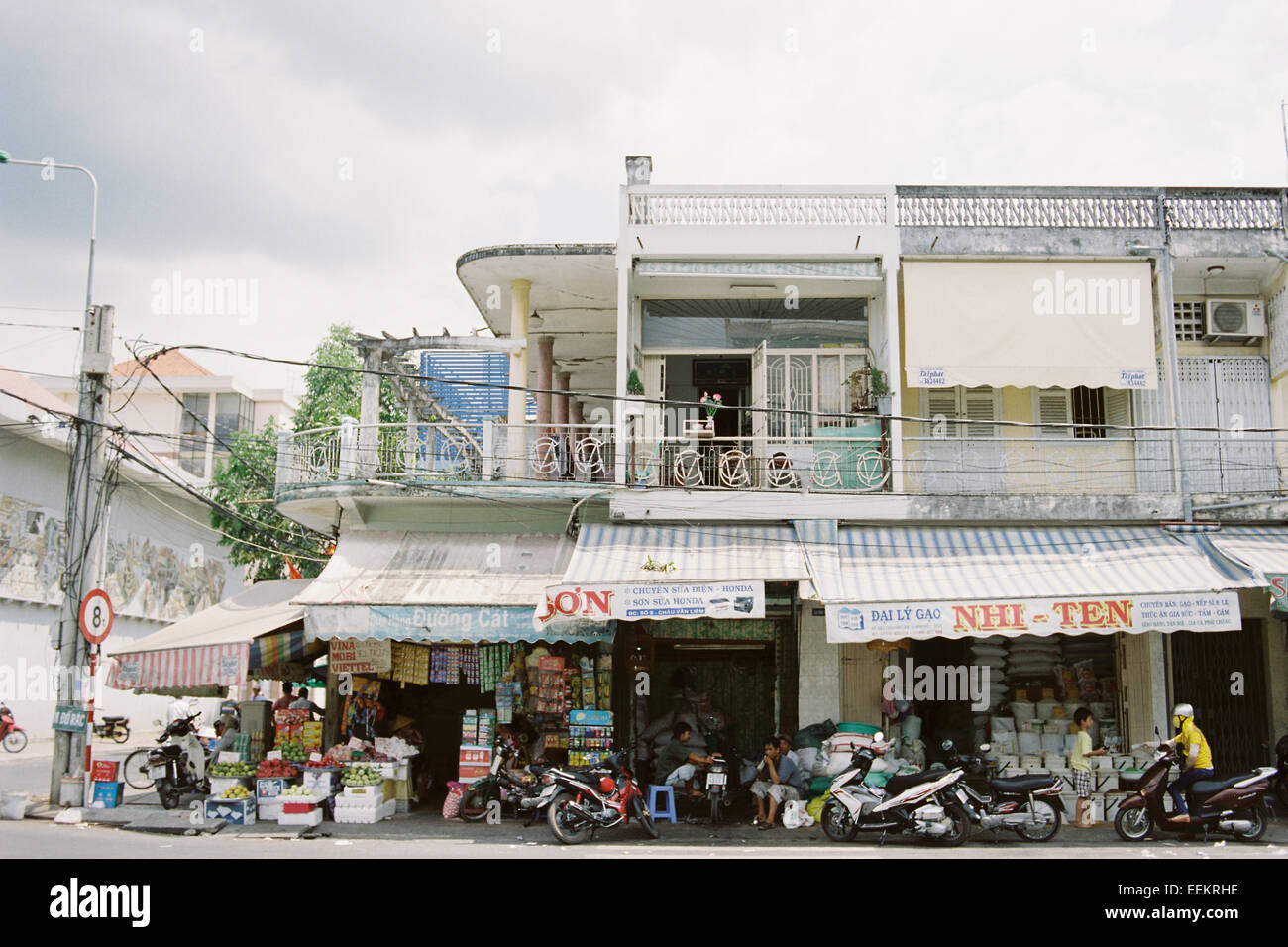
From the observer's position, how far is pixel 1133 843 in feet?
38.1

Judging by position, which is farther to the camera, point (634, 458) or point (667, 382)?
point (667, 382)

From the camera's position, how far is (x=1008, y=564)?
13.4 m

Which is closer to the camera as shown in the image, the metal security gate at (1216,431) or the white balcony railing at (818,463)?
the white balcony railing at (818,463)

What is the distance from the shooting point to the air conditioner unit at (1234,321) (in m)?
15.4

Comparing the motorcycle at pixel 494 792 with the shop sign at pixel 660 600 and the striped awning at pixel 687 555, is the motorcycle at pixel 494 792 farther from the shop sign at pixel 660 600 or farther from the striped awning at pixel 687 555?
the striped awning at pixel 687 555

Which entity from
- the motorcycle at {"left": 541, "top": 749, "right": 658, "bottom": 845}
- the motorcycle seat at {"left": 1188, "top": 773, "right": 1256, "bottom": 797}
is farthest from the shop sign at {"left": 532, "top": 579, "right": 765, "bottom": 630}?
the motorcycle seat at {"left": 1188, "top": 773, "right": 1256, "bottom": 797}

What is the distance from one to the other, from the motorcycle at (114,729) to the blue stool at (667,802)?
53.0ft

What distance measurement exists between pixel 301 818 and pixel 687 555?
A: 5.85 metres

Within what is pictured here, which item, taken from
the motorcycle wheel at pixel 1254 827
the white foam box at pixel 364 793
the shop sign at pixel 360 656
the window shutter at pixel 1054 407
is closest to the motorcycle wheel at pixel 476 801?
the white foam box at pixel 364 793

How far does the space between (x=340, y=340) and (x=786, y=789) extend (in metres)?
16.9

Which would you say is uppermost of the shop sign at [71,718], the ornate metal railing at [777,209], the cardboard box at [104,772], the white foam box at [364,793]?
the ornate metal railing at [777,209]

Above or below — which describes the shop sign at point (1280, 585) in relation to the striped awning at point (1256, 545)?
below

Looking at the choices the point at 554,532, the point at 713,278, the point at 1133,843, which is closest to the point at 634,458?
the point at 554,532

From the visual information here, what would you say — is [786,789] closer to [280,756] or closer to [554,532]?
[554,532]
